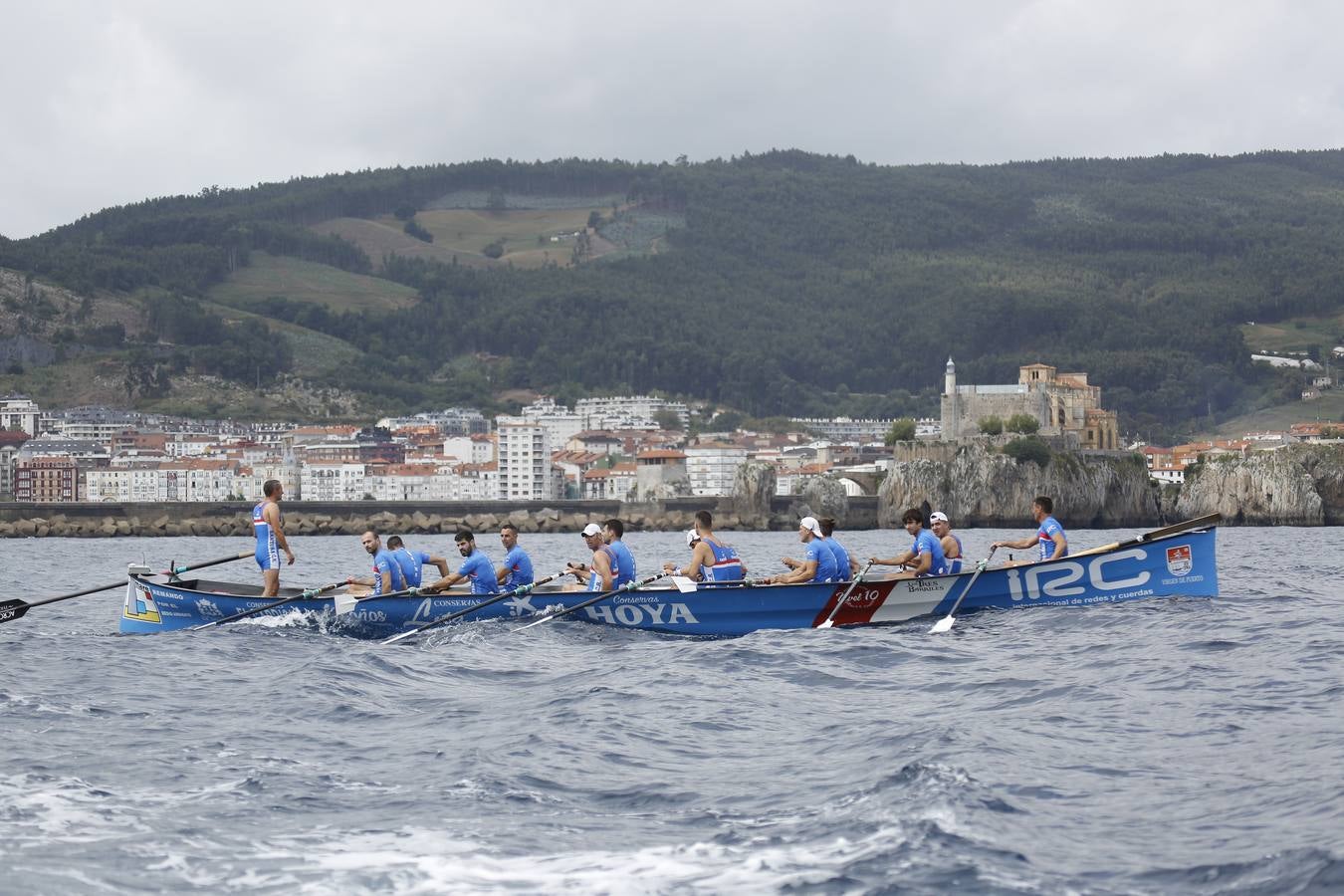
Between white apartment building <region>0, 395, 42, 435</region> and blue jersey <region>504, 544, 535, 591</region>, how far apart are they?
432 ft

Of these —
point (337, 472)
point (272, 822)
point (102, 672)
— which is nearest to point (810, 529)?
point (102, 672)

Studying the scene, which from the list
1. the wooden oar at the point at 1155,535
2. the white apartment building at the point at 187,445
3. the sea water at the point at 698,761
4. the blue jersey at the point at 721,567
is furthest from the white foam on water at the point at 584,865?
the white apartment building at the point at 187,445

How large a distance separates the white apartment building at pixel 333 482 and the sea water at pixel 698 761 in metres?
106

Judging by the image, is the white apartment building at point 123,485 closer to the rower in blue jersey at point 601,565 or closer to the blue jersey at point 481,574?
the blue jersey at point 481,574

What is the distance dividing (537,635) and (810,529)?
3.42 metres

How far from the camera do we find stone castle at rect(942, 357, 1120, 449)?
12219 cm

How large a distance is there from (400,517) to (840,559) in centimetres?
7338

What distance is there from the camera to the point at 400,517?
91.7 m

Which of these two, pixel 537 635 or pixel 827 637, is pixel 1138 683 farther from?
pixel 537 635

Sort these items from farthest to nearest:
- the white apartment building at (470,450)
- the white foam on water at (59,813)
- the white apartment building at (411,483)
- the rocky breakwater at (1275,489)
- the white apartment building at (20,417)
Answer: the white apartment building at (20,417)
the white apartment building at (470,450)
the white apartment building at (411,483)
the rocky breakwater at (1275,489)
the white foam on water at (59,813)

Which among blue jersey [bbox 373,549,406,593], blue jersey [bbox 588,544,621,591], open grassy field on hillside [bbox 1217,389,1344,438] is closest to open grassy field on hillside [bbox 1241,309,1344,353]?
open grassy field on hillside [bbox 1217,389,1344,438]

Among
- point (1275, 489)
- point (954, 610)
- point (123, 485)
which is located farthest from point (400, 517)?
point (954, 610)

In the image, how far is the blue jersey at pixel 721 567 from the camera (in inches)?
805

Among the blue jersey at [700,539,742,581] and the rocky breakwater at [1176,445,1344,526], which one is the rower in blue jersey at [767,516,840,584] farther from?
the rocky breakwater at [1176,445,1344,526]
